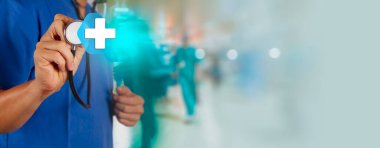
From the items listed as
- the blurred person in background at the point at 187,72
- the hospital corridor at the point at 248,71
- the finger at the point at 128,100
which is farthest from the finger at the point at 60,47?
the blurred person in background at the point at 187,72

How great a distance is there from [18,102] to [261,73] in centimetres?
67

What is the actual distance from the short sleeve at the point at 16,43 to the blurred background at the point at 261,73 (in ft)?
1.31

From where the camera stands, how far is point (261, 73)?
2.84 feet

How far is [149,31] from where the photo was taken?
841 millimetres

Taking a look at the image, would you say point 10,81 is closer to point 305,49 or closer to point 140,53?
point 140,53

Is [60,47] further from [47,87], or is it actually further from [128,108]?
[128,108]

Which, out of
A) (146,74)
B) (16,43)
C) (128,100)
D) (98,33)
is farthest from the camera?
(146,74)

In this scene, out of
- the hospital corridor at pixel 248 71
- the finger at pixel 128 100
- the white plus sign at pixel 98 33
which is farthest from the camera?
the hospital corridor at pixel 248 71

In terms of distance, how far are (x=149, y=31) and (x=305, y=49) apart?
40 cm

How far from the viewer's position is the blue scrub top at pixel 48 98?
340 mm

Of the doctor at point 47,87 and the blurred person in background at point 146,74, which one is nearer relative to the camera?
the doctor at point 47,87

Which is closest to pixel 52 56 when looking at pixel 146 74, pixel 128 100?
pixel 128 100

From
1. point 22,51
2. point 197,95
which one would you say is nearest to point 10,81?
point 22,51

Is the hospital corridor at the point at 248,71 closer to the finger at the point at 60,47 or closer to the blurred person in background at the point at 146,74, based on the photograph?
the blurred person in background at the point at 146,74
